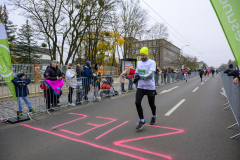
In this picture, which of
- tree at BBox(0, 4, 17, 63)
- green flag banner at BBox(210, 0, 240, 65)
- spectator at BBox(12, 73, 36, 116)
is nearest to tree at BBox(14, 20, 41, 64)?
tree at BBox(0, 4, 17, 63)

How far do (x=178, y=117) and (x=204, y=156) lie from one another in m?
2.51

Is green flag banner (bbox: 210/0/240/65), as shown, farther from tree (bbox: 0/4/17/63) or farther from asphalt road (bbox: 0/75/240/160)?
tree (bbox: 0/4/17/63)

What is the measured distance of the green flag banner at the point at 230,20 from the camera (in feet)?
7.70

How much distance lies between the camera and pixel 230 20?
2385 millimetres

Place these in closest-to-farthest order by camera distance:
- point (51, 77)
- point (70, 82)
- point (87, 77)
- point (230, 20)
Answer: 1. point (230, 20)
2. point (51, 77)
3. point (70, 82)
4. point (87, 77)

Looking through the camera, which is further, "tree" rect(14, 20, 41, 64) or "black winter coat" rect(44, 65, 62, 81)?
"tree" rect(14, 20, 41, 64)

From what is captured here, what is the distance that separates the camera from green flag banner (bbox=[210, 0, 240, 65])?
7.70 feet

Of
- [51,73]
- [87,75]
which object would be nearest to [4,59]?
[51,73]

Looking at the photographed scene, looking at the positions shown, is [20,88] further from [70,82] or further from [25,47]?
[25,47]

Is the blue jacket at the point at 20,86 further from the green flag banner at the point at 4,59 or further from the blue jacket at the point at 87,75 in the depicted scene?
the blue jacket at the point at 87,75

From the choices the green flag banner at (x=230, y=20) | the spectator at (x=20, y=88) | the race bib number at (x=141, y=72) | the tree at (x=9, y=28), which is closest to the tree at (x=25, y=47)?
the tree at (x=9, y=28)

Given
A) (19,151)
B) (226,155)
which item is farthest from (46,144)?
(226,155)

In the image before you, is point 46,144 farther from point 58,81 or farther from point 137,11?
point 137,11

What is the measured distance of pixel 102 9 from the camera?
1909cm
